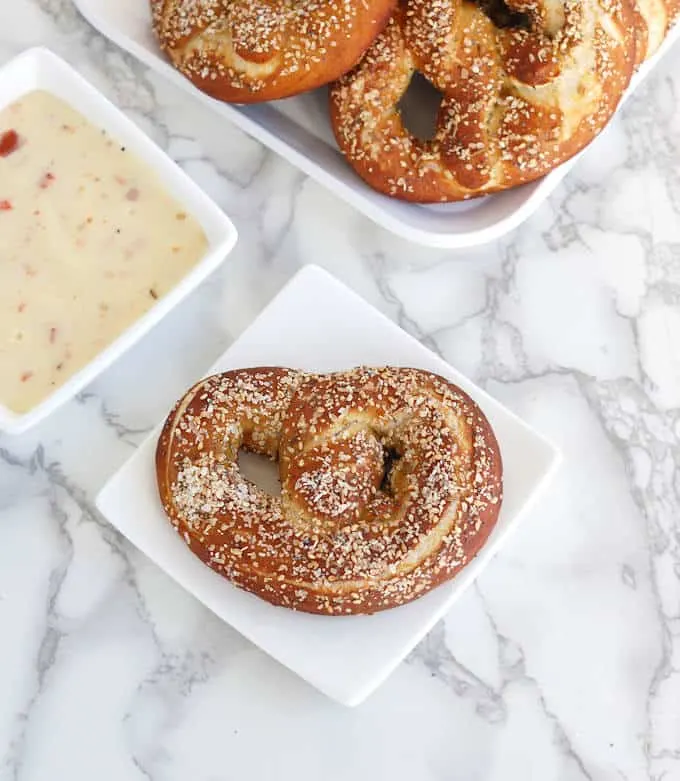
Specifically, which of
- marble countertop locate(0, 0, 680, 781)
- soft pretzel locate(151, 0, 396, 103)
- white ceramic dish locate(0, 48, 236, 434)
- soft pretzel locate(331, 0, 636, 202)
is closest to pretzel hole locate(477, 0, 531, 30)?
soft pretzel locate(331, 0, 636, 202)

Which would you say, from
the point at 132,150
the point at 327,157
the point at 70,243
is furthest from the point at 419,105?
the point at 70,243

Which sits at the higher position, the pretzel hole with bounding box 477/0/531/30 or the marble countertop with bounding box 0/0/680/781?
the pretzel hole with bounding box 477/0/531/30

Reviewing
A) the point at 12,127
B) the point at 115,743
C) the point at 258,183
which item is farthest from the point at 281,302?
the point at 115,743

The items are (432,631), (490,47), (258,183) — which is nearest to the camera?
(490,47)

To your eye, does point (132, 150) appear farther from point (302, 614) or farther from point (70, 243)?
point (302, 614)

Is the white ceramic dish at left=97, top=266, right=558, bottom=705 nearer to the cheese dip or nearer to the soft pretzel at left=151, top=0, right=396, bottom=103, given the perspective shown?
the cheese dip

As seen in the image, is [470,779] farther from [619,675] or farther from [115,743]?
[115,743]
